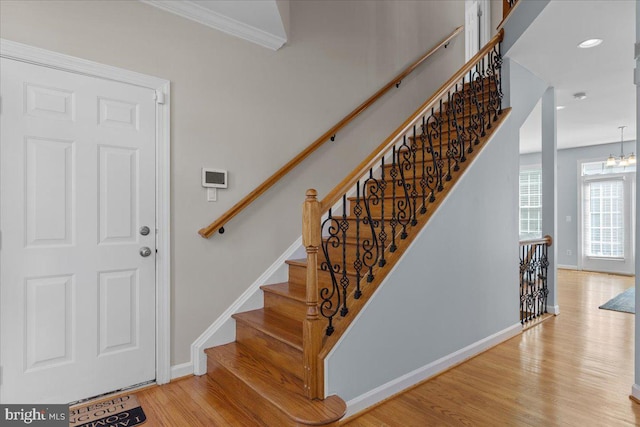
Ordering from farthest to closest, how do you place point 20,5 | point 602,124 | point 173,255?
point 602,124
point 173,255
point 20,5

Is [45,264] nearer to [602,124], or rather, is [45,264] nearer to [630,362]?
[630,362]

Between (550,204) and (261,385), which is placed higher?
(550,204)

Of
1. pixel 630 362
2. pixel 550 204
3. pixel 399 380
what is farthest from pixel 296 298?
pixel 550 204

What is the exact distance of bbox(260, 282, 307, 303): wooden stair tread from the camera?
2.66m

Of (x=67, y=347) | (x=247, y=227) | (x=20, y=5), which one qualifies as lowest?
(x=67, y=347)

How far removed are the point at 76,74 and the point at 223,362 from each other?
2153 millimetres

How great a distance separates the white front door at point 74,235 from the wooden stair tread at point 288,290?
892 mm

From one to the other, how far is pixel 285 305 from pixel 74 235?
1.52 m

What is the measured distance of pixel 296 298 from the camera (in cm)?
262

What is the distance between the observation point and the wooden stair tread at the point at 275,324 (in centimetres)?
233

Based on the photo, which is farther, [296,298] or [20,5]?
[296,298]

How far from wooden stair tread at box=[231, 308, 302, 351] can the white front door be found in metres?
0.70

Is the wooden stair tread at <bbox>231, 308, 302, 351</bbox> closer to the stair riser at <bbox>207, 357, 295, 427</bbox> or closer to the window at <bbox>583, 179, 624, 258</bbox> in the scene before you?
the stair riser at <bbox>207, 357, 295, 427</bbox>

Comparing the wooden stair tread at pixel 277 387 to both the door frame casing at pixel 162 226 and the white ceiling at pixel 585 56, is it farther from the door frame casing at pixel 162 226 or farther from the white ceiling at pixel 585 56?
the white ceiling at pixel 585 56
